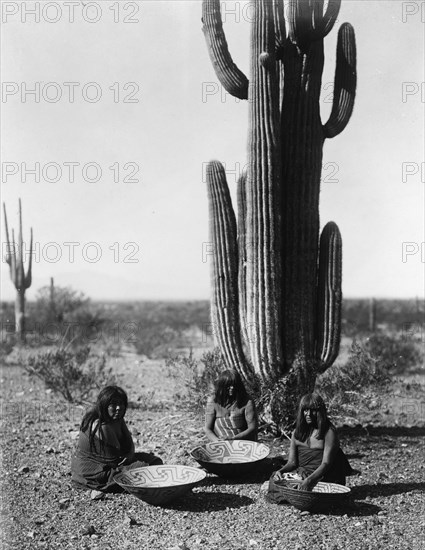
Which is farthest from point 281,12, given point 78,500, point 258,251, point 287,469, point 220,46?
point 78,500

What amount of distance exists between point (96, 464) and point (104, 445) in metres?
0.17

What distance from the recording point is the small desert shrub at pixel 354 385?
777cm

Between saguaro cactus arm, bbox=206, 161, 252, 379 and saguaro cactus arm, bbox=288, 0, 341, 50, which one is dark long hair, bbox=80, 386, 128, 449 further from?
saguaro cactus arm, bbox=288, 0, 341, 50

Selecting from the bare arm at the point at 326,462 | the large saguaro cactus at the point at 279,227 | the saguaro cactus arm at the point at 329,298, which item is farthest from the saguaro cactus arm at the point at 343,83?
the bare arm at the point at 326,462

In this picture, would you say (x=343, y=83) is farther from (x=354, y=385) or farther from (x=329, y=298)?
(x=354, y=385)

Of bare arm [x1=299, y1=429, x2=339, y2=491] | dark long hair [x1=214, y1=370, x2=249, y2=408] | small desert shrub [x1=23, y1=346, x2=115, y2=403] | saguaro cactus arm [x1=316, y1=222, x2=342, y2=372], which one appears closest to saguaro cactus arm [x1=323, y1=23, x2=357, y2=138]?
saguaro cactus arm [x1=316, y1=222, x2=342, y2=372]

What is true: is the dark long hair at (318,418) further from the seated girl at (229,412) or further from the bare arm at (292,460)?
the seated girl at (229,412)

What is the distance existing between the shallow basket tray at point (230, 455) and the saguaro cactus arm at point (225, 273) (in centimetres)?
169

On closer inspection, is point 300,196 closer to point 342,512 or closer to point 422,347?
point 342,512

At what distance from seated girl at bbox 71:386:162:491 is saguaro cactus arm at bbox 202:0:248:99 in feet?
13.6

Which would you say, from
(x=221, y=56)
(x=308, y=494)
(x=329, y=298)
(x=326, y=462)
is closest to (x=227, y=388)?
(x=326, y=462)

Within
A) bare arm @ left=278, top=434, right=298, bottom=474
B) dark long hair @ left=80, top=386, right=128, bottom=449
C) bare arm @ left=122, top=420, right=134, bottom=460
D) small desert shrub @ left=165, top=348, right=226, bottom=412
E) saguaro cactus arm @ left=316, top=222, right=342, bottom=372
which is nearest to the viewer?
bare arm @ left=278, top=434, right=298, bottom=474

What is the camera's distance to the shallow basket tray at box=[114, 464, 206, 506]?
5.06 meters

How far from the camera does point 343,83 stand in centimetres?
838
